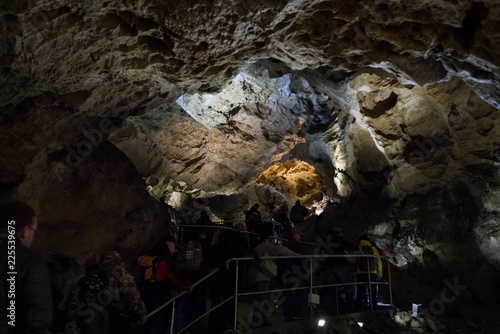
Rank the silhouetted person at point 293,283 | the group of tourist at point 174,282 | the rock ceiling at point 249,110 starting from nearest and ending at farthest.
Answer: the group of tourist at point 174,282 < the rock ceiling at point 249,110 < the silhouetted person at point 293,283

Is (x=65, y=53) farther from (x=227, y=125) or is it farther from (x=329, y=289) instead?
(x=227, y=125)

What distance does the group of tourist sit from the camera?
78.0 inches

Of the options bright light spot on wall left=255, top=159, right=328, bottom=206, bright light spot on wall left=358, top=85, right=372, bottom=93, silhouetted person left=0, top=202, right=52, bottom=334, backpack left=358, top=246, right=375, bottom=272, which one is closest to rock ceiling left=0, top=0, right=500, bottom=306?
bright light spot on wall left=358, top=85, right=372, bottom=93

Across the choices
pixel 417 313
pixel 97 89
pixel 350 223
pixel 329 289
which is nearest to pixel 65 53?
pixel 97 89

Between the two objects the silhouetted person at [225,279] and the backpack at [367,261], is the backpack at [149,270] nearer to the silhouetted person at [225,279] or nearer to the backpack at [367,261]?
the silhouetted person at [225,279]

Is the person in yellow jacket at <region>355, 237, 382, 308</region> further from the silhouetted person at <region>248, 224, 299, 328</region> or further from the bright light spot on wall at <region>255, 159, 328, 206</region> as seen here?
the bright light spot on wall at <region>255, 159, 328, 206</region>

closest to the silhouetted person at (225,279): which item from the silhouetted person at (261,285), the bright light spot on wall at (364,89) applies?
the silhouetted person at (261,285)

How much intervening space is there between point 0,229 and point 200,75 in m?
3.46

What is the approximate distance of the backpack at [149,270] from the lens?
413cm

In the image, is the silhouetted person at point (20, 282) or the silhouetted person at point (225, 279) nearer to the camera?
the silhouetted person at point (20, 282)

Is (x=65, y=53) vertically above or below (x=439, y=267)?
above

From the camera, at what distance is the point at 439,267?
8.50 metres

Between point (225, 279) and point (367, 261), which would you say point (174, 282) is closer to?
point (225, 279)

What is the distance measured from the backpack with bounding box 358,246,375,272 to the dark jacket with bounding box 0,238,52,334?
5.43 meters
